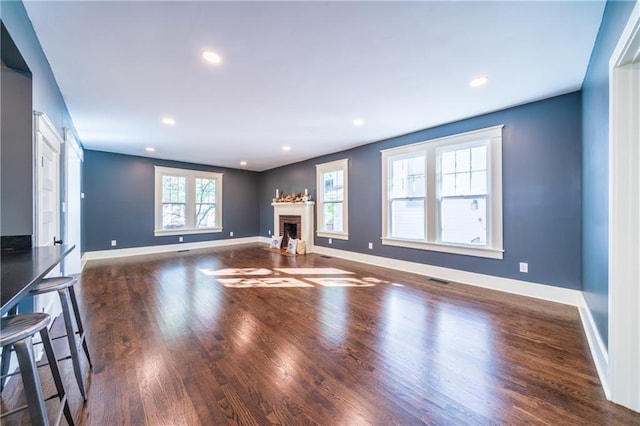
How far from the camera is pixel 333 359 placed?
6.33 ft

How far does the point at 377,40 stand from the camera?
2045 mm

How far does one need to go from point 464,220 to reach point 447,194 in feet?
1.53

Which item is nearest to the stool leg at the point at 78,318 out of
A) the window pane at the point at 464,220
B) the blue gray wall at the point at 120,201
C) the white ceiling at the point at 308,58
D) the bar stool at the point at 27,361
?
the bar stool at the point at 27,361

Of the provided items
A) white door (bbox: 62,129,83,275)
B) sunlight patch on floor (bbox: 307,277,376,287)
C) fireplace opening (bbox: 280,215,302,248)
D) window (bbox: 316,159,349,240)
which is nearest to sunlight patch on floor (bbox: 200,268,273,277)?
sunlight patch on floor (bbox: 307,277,376,287)

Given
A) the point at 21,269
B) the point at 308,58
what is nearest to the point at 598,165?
the point at 308,58

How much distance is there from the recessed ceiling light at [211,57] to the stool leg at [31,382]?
7.28 feet

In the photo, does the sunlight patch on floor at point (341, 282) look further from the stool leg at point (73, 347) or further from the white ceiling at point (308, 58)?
the stool leg at point (73, 347)

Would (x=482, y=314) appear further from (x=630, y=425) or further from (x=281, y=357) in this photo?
(x=281, y=357)

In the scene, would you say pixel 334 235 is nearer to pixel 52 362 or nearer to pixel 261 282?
pixel 261 282

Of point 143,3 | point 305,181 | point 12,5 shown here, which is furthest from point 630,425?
point 305,181

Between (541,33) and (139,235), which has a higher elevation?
(541,33)

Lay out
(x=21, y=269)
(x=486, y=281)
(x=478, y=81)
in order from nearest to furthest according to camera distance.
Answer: (x=21, y=269) → (x=478, y=81) → (x=486, y=281)

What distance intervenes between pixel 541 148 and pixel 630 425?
2862 mm

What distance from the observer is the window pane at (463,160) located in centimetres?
384
